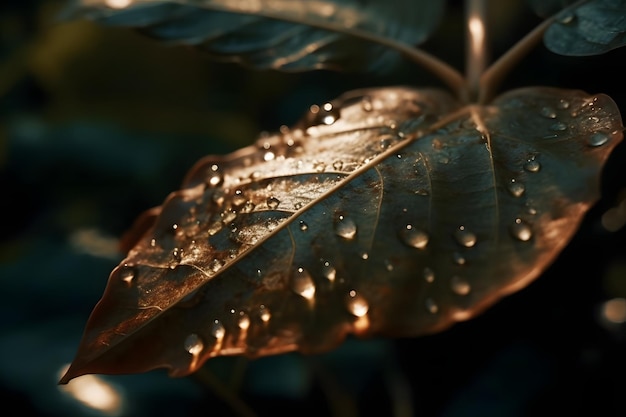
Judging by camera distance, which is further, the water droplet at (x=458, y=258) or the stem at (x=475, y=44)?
the stem at (x=475, y=44)

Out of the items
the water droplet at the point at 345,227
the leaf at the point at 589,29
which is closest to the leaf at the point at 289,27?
the leaf at the point at 589,29

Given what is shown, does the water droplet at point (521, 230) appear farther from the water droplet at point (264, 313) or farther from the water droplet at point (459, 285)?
the water droplet at point (264, 313)

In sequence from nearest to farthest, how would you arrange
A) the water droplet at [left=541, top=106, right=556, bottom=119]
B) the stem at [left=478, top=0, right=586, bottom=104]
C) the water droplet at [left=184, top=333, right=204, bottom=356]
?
the water droplet at [left=184, top=333, right=204, bottom=356], the water droplet at [left=541, top=106, right=556, bottom=119], the stem at [left=478, top=0, right=586, bottom=104]

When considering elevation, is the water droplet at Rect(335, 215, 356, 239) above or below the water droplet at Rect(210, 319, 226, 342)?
above

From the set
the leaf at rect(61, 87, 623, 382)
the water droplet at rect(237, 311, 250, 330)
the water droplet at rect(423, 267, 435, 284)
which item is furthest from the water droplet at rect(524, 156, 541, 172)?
the water droplet at rect(237, 311, 250, 330)

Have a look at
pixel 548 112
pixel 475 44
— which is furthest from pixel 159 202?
pixel 548 112

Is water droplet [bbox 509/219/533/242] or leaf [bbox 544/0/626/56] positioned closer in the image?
water droplet [bbox 509/219/533/242]

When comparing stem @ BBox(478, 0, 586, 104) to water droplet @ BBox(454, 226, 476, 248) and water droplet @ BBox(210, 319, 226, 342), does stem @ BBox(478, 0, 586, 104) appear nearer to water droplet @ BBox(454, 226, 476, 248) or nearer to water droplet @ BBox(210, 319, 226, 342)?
water droplet @ BBox(454, 226, 476, 248)
